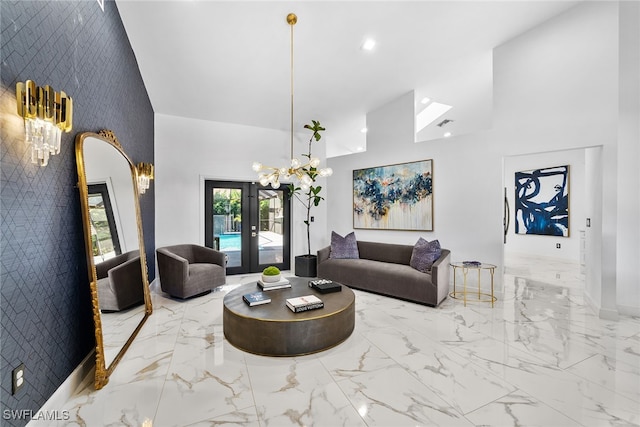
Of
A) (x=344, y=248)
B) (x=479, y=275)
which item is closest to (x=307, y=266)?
(x=344, y=248)

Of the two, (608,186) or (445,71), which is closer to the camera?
(608,186)

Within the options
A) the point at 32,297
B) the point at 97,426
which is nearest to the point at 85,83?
the point at 32,297

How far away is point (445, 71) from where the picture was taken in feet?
14.3

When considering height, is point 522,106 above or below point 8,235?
above

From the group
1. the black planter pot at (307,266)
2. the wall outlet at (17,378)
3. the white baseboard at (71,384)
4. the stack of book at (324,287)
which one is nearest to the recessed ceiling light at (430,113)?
the black planter pot at (307,266)

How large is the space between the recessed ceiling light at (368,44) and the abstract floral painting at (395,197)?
2213 mm

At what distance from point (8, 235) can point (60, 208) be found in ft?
1.83

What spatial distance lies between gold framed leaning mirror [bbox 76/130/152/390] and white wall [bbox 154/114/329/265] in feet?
6.73

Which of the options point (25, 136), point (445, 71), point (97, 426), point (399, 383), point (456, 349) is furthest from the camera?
point (445, 71)

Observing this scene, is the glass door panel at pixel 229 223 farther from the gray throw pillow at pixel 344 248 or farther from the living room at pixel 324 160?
the gray throw pillow at pixel 344 248

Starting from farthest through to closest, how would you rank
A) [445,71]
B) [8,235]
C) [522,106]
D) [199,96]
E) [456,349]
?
[199,96]
[445,71]
[522,106]
[456,349]
[8,235]

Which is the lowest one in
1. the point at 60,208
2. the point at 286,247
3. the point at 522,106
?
the point at 286,247

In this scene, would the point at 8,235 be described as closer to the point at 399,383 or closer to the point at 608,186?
the point at 399,383

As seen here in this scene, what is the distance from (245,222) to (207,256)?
3.85 feet
